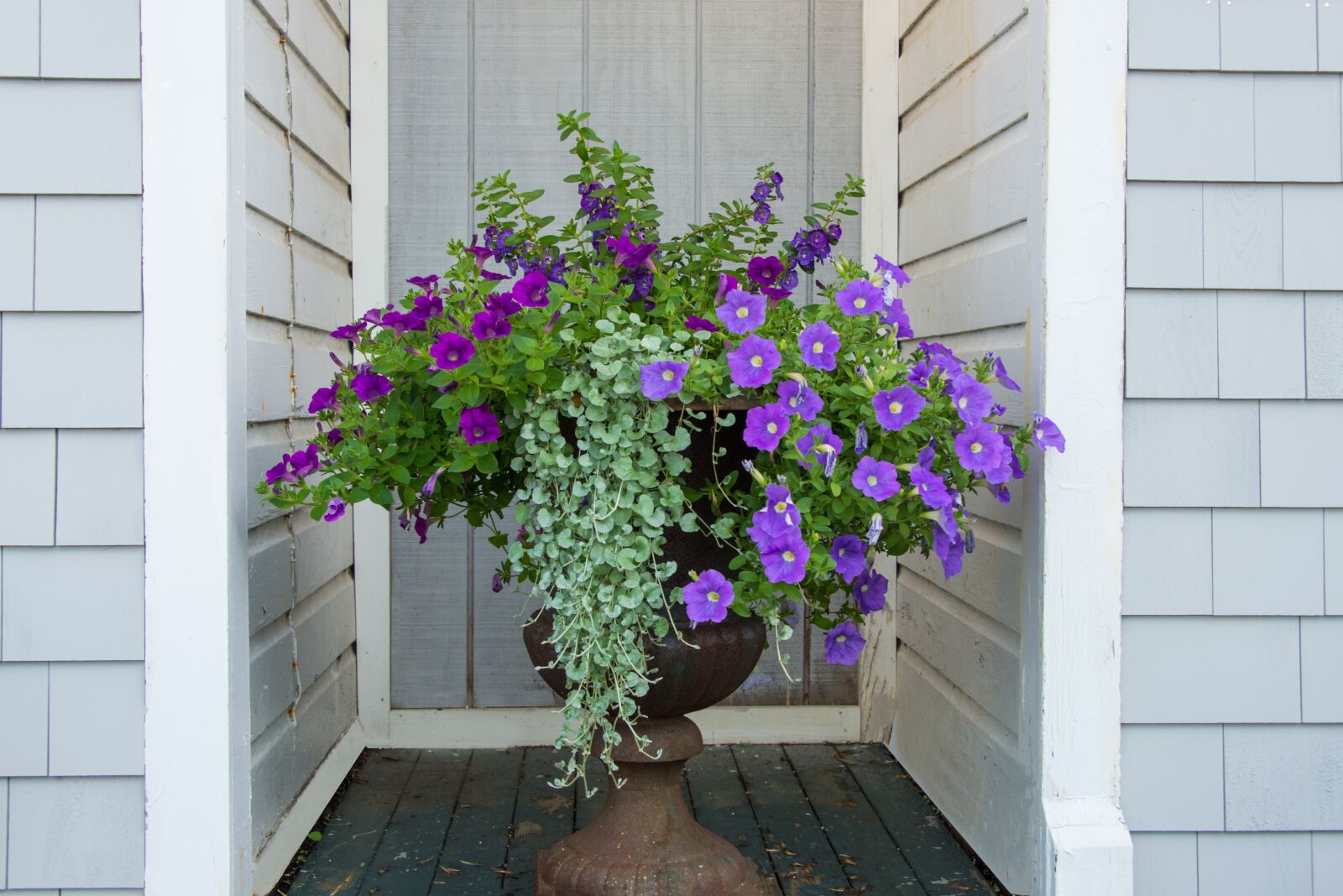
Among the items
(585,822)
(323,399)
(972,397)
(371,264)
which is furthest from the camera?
(371,264)

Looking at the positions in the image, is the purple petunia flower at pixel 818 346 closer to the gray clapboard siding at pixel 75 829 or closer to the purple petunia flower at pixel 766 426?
the purple petunia flower at pixel 766 426

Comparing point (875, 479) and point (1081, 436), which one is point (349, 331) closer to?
point (875, 479)

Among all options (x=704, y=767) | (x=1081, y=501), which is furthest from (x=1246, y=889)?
(x=704, y=767)

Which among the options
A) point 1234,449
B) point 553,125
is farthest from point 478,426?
point 553,125

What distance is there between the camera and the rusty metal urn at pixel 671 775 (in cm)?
158

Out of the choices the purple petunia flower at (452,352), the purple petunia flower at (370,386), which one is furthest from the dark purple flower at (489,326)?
the purple petunia flower at (370,386)

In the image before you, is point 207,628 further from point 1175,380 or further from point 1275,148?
point 1275,148

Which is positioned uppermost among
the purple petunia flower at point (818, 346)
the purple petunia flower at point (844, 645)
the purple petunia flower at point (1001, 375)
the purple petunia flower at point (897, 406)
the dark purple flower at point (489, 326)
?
the dark purple flower at point (489, 326)

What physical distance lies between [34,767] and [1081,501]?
152 cm

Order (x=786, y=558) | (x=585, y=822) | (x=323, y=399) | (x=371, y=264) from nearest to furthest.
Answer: (x=786, y=558) < (x=323, y=399) < (x=585, y=822) < (x=371, y=264)

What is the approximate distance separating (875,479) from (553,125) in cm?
141

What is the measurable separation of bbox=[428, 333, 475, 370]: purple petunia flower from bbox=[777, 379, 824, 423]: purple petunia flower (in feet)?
1.30

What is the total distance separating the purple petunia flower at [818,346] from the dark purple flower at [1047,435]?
32 cm

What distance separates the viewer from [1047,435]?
1.49 m
